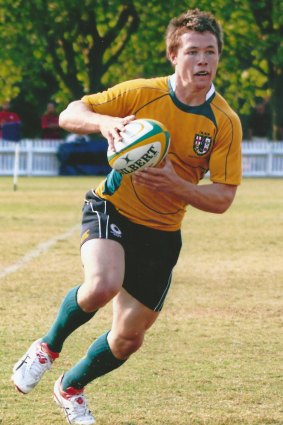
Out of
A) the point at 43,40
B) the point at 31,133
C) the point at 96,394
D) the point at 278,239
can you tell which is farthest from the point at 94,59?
the point at 96,394

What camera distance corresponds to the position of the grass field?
7383 millimetres

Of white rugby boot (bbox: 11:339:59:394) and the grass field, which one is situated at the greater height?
white rugby boot (bbox: 11:339:59:394)

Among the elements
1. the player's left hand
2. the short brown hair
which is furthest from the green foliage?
the player's left hand

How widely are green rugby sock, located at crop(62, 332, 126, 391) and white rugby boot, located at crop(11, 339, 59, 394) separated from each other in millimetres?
157

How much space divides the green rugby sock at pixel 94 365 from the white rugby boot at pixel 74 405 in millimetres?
48

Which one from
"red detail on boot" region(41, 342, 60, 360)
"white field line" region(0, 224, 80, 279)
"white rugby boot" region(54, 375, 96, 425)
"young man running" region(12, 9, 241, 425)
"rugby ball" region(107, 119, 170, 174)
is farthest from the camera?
"white field line" region(0, 224, 80, 279)

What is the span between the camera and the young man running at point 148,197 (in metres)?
7.11

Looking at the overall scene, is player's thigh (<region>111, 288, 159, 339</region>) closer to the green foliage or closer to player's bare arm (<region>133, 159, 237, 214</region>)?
player's bare arm (<region>133, 159, 237, 214</region>)

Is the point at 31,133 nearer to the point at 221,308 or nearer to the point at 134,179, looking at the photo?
the point at 221,308

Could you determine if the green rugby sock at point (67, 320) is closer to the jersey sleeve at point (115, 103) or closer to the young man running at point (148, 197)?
the young man running at point (148, 197)

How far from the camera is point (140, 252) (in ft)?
23.5

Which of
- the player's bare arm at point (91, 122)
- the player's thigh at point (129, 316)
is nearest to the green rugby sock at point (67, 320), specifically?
the player's thigh at point (129, 316)

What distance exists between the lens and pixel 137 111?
7223 millimetres

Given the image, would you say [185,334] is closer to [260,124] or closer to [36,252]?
[36,252]
